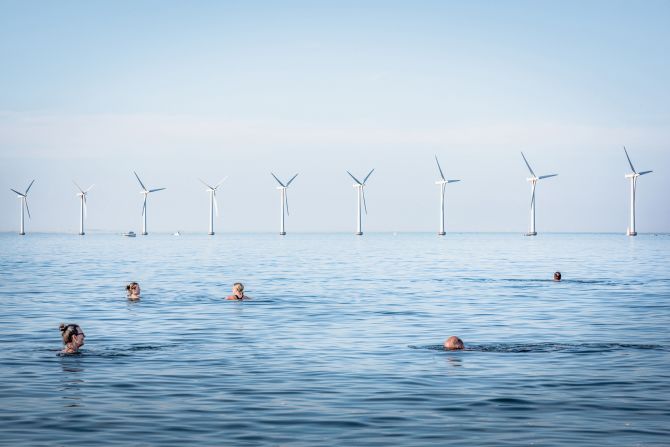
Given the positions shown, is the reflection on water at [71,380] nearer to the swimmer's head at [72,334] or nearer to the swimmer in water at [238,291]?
the swimmer's head at [72,334]

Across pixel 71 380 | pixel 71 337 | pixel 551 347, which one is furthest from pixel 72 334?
pixel 551 347

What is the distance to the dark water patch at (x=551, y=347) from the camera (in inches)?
1227

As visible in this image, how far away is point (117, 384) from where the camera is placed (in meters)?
24.4

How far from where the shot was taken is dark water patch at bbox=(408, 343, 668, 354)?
3117cm

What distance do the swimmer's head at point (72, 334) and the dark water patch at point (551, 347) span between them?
34.4ft

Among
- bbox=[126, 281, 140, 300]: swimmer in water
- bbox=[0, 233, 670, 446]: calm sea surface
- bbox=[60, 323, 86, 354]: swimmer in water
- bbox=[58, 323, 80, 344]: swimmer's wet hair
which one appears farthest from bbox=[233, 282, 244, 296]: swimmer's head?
bbox=[58, 323, 80, 344]: swimmer's wet hair

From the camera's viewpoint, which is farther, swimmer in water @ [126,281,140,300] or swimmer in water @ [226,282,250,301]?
swimmer in water @ [226,282,250,301]

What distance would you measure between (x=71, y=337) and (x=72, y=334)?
0.19m

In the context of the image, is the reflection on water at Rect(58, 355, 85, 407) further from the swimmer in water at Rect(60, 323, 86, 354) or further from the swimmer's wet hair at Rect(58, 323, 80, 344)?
the swimmer's wet hair at Rect(58, 323, 80, 344)

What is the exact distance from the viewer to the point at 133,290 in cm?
4703

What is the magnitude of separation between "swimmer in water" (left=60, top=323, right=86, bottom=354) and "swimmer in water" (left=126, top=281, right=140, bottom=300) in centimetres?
1593

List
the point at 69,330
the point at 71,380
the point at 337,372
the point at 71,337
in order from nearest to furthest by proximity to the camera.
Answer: the point at 71,380, the point at 337,372, the point at 69,330, the point at 71,337

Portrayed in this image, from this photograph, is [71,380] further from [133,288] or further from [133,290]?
[133,290]

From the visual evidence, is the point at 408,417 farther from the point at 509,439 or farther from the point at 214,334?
the point at 214,334
